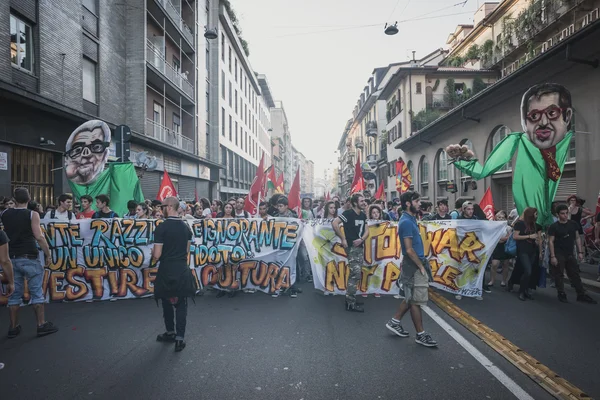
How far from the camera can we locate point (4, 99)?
952 centimetres

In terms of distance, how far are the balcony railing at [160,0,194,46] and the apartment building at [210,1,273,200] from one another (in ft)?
18.2

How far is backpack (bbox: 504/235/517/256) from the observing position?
285 inches

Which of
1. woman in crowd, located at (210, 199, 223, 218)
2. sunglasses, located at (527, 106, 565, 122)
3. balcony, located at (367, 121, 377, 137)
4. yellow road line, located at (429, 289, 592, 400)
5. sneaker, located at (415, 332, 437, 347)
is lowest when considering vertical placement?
yellow road line, located at (429, 289, 592, 400)

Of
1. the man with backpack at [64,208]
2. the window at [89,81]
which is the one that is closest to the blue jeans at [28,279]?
the man with backpack at [64,208]

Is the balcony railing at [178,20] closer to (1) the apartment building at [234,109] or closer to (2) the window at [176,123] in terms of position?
(2) the window at [176,123]

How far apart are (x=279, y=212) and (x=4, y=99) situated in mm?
7859

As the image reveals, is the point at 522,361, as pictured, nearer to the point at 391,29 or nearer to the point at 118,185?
the point at 118,185

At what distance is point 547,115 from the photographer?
725cm

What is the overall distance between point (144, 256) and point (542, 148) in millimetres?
7832

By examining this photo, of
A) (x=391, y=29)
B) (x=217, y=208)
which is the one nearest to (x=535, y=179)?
(x=217, y=208)

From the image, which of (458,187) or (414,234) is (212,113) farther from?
(414,234)

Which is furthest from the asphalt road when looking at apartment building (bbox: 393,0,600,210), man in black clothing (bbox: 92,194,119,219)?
apartment building (bbox: 393,0,600,210)

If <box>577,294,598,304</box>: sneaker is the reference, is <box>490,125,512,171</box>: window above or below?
above

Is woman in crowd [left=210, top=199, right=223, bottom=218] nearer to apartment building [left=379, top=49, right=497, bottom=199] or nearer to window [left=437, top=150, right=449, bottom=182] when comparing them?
window [left=437, top=150, right=449, bottom=182]
